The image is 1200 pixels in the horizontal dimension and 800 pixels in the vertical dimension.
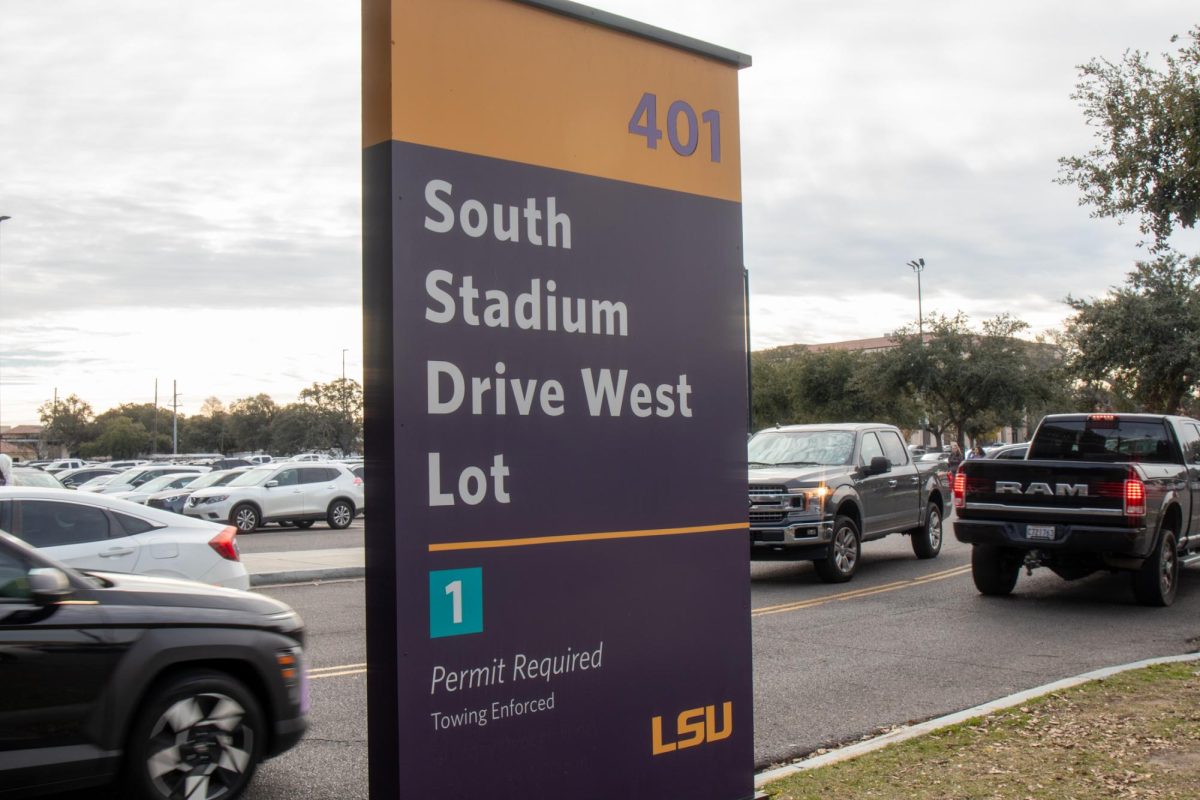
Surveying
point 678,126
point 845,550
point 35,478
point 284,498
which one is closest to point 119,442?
point 284,498

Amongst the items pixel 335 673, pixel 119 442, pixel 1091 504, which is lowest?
pixel 335 673

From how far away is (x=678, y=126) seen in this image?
4.48 m

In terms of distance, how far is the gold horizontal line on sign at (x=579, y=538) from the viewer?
11.8ft

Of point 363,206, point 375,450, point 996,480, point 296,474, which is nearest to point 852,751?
point 375,450

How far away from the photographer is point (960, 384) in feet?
170

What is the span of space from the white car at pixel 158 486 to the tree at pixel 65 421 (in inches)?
3589

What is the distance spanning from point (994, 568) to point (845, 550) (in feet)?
6.70

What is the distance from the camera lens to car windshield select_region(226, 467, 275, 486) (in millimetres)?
26825

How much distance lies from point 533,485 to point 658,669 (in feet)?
3.07

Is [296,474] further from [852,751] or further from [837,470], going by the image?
[852,751]

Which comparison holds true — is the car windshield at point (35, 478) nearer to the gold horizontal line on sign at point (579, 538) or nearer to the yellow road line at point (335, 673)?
the yellow road line at point (335, 673)

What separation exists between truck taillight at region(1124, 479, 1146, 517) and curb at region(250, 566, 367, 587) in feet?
32.2

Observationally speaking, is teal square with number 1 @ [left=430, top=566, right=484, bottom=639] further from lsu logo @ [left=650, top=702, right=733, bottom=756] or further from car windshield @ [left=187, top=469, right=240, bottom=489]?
car windshield @ [left=187, top=469, right=240, bottom=489]

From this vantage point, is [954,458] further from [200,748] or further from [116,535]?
[200,748]
